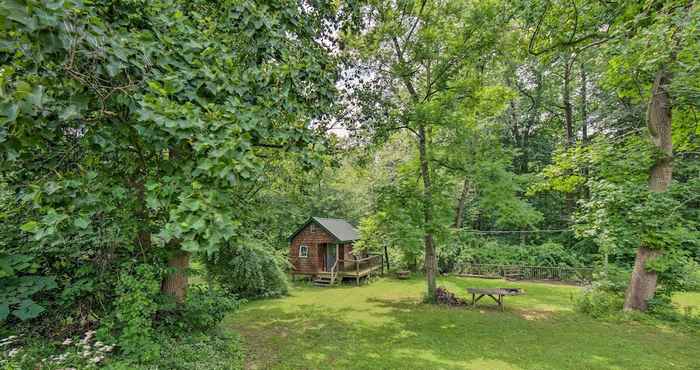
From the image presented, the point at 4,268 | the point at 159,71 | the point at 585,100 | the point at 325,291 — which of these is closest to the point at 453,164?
the point at 325,291

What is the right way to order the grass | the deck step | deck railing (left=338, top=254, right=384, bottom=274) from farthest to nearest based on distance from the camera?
1. deck railing (left=338, top=254, right=384, bottom=274)
2. the deck step
3. the grass

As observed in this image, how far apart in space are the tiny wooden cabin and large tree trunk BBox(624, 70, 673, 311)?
9.66 m

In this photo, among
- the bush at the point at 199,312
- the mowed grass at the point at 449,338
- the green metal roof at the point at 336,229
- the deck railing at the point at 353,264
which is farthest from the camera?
the green metal roof at the point at 336,229

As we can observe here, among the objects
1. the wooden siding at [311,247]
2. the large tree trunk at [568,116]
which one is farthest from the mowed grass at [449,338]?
the large tree trunk at [568,116]

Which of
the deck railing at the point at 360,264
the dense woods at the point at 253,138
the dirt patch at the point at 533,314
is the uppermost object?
the dense woods at the point at 253,138

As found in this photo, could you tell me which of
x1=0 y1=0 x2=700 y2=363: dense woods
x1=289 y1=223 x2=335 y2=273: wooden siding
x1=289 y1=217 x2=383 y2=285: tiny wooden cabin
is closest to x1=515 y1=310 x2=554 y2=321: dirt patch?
x1=0 y1=0 x2=700 y2=363: dense woods

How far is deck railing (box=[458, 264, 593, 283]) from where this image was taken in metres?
13.1

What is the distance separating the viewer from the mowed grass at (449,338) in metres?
4.95

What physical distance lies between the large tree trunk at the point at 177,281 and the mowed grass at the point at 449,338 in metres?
1.61

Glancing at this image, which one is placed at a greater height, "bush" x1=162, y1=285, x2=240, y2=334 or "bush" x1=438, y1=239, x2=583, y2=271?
"bush" x1=162, y1=285, x2=240, y2=334

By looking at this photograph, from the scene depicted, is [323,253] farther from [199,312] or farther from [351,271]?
[199,312]

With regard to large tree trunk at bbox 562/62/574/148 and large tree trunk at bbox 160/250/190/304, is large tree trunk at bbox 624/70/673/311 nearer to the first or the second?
large tree trunk at bbox 160/250/190/304

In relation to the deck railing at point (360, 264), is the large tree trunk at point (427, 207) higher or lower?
higher

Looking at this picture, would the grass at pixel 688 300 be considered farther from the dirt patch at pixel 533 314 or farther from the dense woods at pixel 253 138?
the dirt patch at pixel 533 314
